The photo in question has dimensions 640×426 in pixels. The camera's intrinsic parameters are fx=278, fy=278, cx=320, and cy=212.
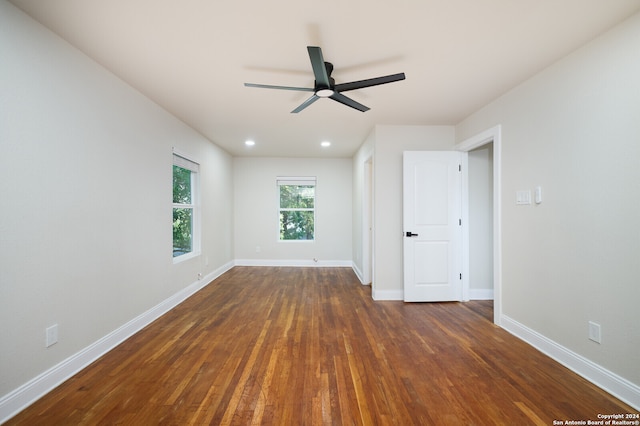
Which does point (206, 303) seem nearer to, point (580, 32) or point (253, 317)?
point (253, 317)

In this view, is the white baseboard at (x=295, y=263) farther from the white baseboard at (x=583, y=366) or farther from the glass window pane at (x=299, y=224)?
the white baseboard at (x=583, y=366)

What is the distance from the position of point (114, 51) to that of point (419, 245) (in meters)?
3.76

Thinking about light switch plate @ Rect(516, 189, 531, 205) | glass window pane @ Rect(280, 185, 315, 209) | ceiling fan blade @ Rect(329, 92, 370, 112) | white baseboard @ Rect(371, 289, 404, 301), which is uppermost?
ceiling fan blade @ Rect(329, 92, 370, 112)

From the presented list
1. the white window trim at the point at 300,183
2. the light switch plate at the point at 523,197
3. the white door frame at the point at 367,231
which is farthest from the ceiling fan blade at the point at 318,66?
the white window trim at the point at 300,183

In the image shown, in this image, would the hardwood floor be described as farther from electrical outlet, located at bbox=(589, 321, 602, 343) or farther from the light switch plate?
the light switch plate

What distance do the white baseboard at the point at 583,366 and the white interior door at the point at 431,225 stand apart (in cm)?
105

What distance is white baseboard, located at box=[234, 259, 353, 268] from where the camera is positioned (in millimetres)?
6340

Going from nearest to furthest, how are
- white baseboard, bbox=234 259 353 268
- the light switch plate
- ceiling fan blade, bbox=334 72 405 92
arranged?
ceiling fan blade, bbox=334 72 405 92
the light switch plate
white baseboard, bbox=234 259 353 268

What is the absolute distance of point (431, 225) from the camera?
378 cm

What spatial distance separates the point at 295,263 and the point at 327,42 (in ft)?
16.4

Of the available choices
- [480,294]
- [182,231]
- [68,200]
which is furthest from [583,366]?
[182,231]

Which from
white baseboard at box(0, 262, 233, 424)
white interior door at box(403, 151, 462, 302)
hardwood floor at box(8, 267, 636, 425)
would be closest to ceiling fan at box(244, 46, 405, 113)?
white interior door at box(403, 151, 462, 302)

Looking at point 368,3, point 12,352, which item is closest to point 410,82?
point 368,3

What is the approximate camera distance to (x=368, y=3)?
5.41 ft
